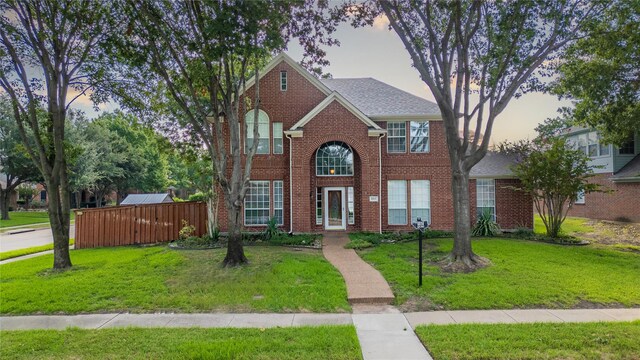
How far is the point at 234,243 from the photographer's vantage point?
10.1 m

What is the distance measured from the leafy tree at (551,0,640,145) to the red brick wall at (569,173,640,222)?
17.1 ft

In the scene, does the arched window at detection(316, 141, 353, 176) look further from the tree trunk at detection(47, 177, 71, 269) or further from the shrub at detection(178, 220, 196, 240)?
the tree trunk at detection(47, 177, 71, 269)

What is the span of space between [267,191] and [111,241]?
295 inches

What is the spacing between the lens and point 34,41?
9953 mm

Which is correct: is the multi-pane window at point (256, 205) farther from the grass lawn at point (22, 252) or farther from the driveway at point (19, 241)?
the driveway at point (19, 241)

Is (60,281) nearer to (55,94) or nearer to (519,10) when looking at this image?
(55,94)

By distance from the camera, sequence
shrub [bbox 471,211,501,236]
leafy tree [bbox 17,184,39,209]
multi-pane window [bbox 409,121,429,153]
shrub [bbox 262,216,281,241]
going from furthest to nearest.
→ leafy tree [bbox 17,184,39,209] → multi-pane window [bbox 409,121,429,153] → shrub [bbox 471,211,501,236] → shrub [bbox 262,216,281,241]

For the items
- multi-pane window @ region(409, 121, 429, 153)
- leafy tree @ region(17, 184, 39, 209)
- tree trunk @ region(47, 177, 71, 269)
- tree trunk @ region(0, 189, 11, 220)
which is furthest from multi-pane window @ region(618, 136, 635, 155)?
leafy tree @ region(17, 184, 39, 209)

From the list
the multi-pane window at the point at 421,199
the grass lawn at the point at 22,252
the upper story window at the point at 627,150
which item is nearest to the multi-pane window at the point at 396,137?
the multi-pane window at the point at 421,199

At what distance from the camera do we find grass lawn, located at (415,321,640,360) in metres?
4.61

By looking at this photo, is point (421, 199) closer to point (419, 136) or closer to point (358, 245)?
point (419, 136)

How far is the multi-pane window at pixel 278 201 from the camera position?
54.1ft

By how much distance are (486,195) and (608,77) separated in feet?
23.1

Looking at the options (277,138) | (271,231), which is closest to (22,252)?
(271,231)
